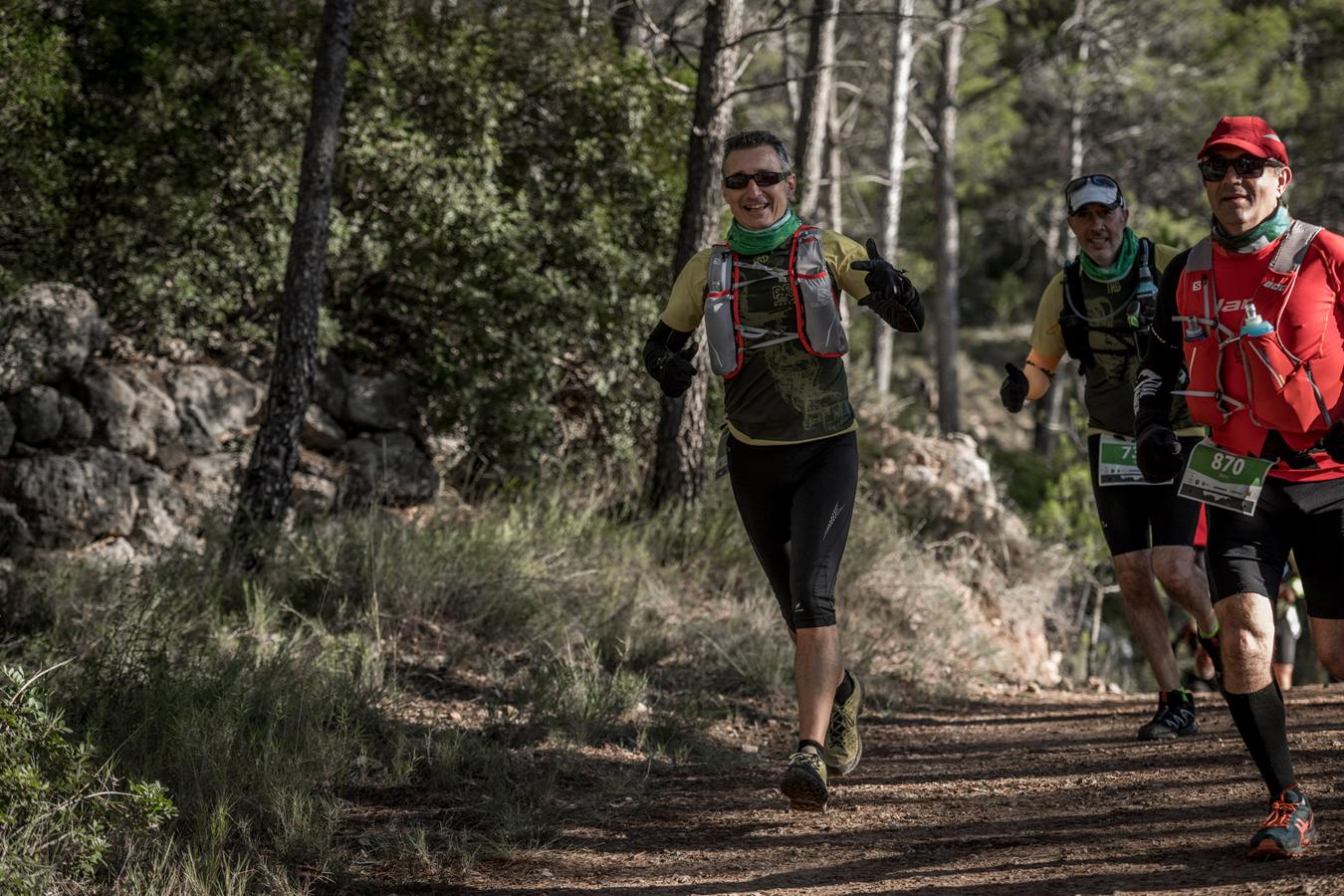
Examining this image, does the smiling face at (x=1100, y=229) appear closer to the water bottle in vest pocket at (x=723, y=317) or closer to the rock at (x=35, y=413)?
the water bottle in vest pocket at (x=723, y=317)

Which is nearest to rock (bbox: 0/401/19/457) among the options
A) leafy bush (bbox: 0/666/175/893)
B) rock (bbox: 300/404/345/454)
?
rock (bbox: 300/404/345/454)

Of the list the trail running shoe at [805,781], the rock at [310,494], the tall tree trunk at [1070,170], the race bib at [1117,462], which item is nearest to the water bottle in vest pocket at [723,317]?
the trail running shoe at [805,781]

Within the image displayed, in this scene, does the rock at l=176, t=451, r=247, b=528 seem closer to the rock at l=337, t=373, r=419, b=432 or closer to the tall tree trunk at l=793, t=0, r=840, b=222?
the rock at l=337, t=373, r=419, b=432

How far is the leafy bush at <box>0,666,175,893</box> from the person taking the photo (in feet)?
13.5

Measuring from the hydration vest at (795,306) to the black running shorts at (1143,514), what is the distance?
1858 mm

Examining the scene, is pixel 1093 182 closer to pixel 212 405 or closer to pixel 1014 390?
pixel 1014 390

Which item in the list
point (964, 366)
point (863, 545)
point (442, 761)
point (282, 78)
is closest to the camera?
point (442, 761)

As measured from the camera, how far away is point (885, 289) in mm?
4488

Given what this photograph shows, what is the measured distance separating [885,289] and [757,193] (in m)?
0.65

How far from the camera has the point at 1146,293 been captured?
5855 millimetres

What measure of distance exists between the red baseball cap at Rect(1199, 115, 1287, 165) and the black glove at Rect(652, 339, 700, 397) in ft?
6.22

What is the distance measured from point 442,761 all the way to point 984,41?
2119 centimetres

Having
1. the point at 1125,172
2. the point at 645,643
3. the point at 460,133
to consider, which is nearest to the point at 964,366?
the point at 1125,172

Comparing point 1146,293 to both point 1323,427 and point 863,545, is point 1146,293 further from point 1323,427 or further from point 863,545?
point 863,545
